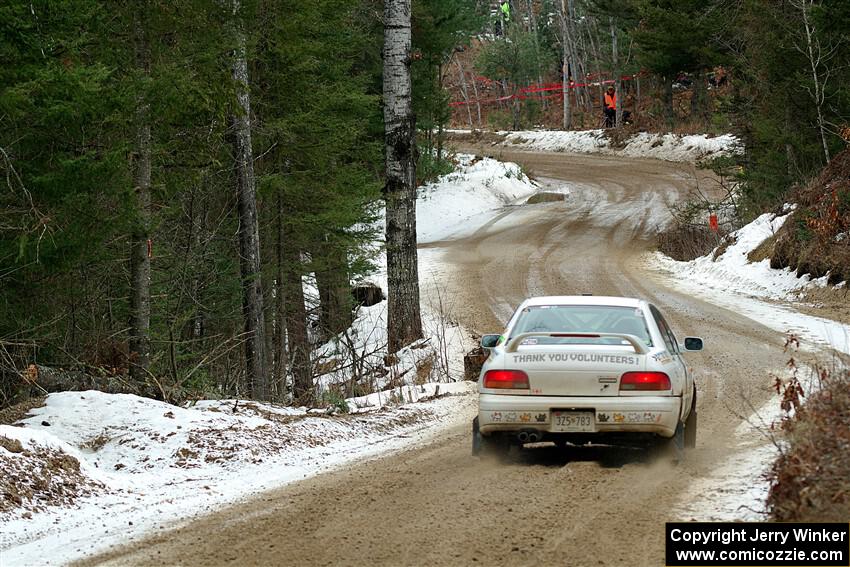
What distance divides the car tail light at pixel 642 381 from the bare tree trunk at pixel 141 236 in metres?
5.88

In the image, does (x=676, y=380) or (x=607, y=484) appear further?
(x=676, y=380)

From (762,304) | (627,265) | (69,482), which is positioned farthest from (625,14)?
(69,482)

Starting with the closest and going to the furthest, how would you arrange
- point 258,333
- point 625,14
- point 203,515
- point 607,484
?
point 203,515, point 607,484, point 258,333, point 625,14

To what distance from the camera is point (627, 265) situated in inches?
1085

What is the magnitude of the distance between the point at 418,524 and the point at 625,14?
4832cm

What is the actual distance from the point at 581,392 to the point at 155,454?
377 cm

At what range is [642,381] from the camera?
8125 millimetres

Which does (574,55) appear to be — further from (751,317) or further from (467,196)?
(751,317)

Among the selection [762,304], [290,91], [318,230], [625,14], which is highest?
[625,14]

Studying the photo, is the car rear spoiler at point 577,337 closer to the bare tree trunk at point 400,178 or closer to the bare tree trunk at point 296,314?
the bare tree trunk at point 400,178

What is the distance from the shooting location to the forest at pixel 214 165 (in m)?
10.7

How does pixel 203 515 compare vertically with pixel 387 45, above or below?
below

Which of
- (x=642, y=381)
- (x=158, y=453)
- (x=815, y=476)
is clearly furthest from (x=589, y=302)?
(x=158, y=453)

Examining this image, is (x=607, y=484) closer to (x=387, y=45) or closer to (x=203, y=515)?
(x=203, y=515)
